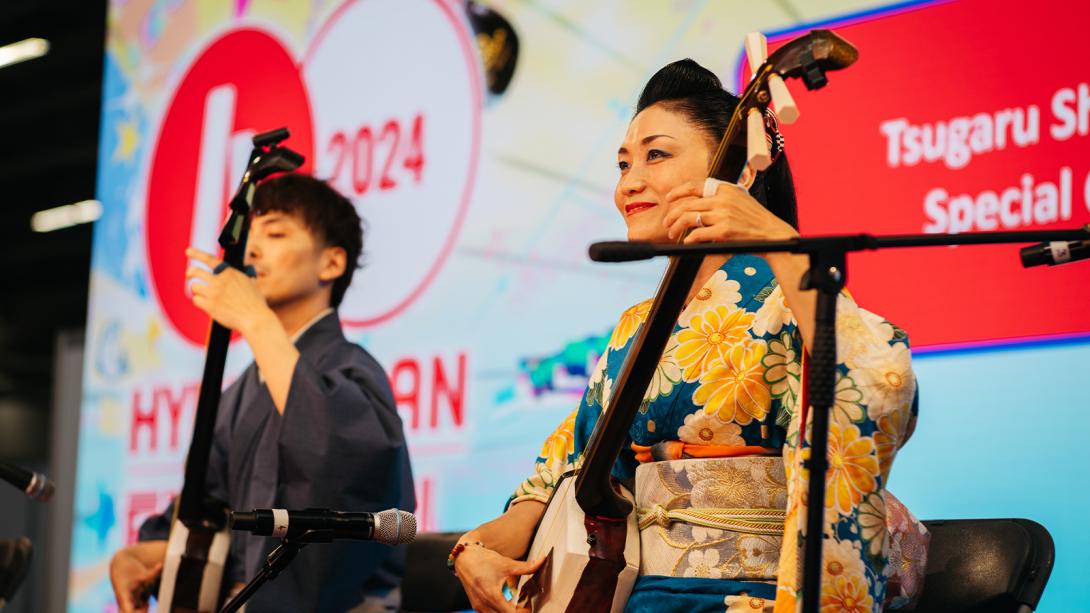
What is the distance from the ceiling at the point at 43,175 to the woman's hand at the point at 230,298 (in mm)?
3727

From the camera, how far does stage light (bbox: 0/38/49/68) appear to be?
591 cm

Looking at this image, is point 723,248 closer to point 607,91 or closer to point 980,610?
point 980,610

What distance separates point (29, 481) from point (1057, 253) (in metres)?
1.62

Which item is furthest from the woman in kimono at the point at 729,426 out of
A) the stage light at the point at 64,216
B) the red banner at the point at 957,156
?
the stage light at the point at 64,216

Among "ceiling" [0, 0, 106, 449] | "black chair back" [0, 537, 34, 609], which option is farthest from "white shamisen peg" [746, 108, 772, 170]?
"ceiling" [0, 0, 106, 449]

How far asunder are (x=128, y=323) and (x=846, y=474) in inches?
114

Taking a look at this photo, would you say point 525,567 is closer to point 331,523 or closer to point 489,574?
point 489,574

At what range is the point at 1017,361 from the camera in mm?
2080

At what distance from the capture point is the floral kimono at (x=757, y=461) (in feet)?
4.75

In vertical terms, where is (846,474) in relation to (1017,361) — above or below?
below

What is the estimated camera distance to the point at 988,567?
1663 mm

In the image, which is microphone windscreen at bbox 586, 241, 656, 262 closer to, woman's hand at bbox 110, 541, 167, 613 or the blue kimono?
the blue kimono

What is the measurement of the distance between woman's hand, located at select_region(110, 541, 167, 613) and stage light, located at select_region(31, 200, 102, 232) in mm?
5858

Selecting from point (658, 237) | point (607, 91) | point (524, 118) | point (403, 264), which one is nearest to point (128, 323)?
point (403, 264)
